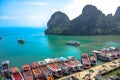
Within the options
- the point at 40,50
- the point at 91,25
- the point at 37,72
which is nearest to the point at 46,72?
the point at 37,72

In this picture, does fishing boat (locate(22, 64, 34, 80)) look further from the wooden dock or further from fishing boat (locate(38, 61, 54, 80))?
the wooden dock

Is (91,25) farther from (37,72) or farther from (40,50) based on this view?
(37,72)

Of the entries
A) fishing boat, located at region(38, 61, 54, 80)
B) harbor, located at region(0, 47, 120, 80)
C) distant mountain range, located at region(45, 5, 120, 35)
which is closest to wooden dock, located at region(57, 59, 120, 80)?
harbor, located at region(0, 47, 120, 80)

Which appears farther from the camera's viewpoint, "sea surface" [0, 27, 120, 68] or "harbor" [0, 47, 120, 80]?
"sea surface" [0, 27, 120, 68]

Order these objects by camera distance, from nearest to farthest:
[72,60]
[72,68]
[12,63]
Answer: [72,68]
[72,60]
[12,63]

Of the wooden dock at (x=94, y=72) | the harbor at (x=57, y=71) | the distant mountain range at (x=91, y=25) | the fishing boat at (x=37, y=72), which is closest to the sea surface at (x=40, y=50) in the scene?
the fishing boat at (x=37, y=72)

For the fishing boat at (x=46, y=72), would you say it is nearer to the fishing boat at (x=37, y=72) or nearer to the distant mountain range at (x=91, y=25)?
the fishing boat at (x=37, y=72)

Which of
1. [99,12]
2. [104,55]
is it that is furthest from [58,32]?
[104,55]

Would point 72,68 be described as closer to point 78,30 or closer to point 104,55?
point 104,55
